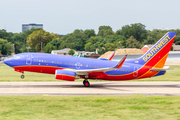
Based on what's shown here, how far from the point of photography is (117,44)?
163625 mm

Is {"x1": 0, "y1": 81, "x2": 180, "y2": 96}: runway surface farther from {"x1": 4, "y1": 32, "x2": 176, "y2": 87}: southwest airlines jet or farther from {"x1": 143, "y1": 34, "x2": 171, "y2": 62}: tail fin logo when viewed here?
{"x1": 143, "y1": 34, "x2": 171, "y2": 62}: tail fin logo

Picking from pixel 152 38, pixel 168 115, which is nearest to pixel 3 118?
pixel 168 115

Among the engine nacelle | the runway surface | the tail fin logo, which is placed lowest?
the runway surface

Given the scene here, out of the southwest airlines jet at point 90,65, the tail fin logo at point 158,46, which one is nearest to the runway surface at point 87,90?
the southwest airlines jet at point 90,65

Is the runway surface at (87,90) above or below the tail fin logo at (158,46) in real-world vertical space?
below

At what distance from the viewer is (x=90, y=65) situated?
110ft

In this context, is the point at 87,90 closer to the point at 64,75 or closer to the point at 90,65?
the point at 64,75

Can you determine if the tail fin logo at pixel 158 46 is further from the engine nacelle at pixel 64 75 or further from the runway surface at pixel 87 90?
the engine nacelle at pixel 64 75

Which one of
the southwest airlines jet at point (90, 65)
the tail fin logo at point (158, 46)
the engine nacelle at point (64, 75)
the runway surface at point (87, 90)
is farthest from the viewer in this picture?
the tail fin logo at point (158, 46)

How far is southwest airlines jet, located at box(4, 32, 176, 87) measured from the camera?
32.6 m

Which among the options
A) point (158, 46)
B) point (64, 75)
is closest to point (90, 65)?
point (64, 75)

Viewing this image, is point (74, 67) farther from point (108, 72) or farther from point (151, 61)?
point (151, 61)

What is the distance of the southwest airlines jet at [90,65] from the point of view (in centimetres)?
3262

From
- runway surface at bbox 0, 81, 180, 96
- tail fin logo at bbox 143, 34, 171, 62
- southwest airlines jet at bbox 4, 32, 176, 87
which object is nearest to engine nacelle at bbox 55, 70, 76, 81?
southwest airlines jet at bbox 4, 32, 176, 87
